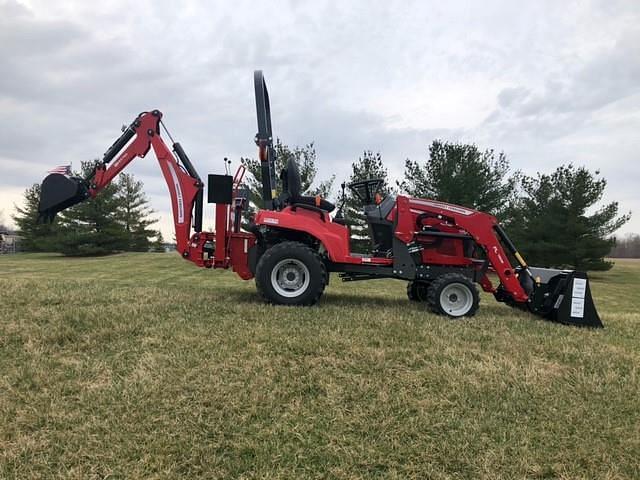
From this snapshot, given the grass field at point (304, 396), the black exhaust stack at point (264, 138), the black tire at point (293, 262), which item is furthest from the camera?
the black exhaust stack at point (264, 138)

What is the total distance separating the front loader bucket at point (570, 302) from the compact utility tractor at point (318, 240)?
0.04ft

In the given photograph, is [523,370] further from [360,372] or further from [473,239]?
[473,239]

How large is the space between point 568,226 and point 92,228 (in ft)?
101

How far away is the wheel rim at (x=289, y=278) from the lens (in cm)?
617

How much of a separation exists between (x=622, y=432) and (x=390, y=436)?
1.63 metres

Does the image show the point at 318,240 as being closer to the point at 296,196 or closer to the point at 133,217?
the point at 296,196

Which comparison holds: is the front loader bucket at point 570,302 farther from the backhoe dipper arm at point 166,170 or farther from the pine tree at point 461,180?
the pine tree at point 461,180

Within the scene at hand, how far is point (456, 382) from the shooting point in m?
3.69

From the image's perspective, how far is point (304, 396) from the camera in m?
3.43

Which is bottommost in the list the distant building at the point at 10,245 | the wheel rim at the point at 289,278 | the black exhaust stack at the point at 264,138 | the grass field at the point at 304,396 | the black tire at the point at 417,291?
the grass field at the point at 304,396

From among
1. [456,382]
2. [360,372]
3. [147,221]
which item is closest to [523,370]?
[456,382]

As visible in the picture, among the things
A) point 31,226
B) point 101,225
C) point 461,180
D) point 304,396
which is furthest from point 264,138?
point 31,226

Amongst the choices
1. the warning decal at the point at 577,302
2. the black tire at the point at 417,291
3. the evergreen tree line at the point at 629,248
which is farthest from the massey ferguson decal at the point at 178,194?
the evergreen tree line at the point at 629,248

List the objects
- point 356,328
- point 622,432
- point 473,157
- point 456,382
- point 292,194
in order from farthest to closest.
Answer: point 473,157 → point 292,194 → point 356,328 → point 456,382 → point 622,432
